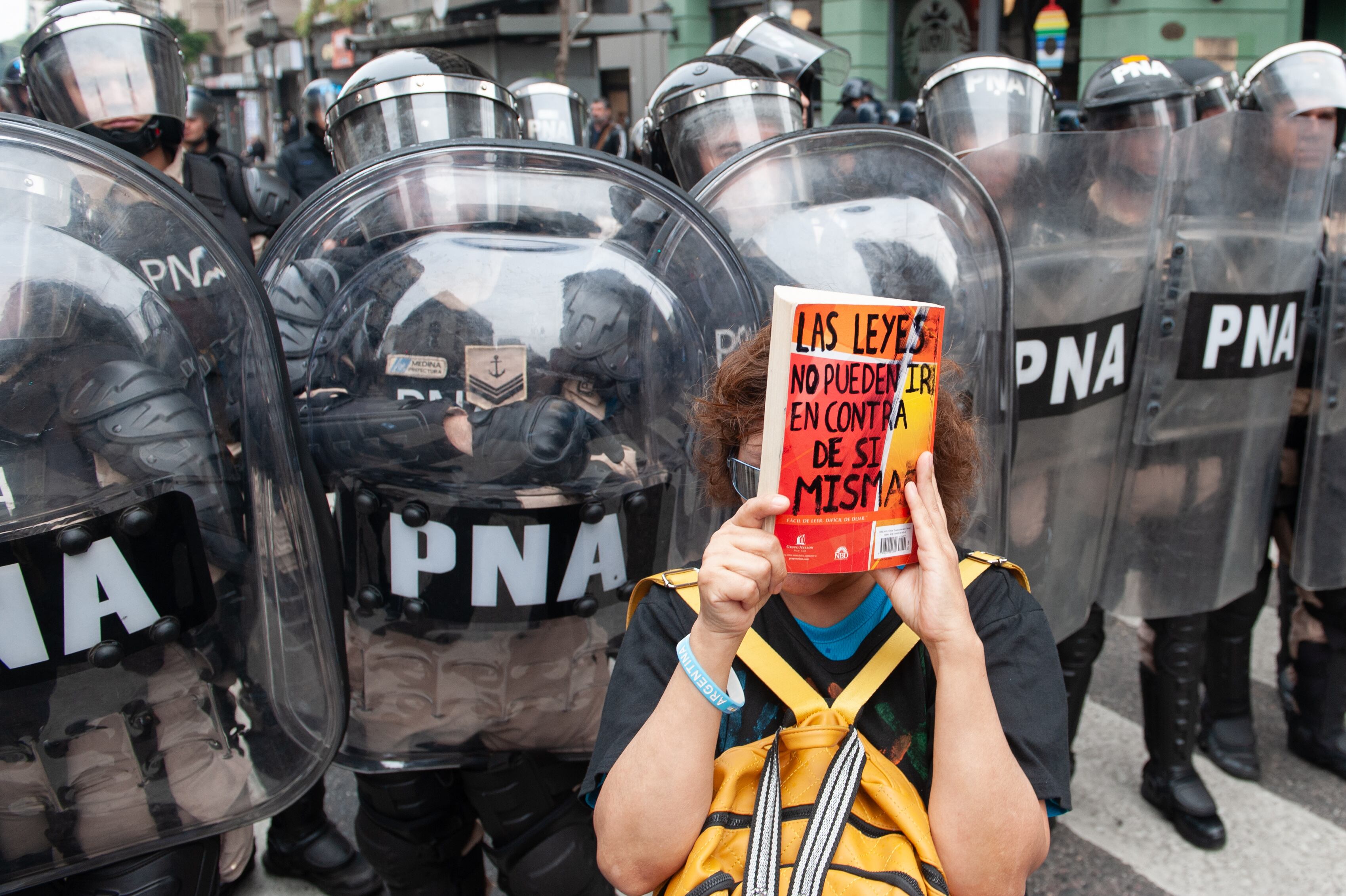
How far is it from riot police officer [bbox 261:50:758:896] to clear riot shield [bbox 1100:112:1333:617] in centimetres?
115

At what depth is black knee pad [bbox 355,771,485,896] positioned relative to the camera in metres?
1.86

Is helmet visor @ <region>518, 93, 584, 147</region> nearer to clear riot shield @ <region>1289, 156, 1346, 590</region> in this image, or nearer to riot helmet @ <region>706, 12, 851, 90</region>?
riot helmet @ <region>706, 12, 851, 90</region>

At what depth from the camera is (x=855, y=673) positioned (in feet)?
3.86

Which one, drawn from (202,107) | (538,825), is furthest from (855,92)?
(538,825)

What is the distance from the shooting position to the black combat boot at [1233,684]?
2834mm

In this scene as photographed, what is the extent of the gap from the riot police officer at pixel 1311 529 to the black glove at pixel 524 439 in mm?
2010

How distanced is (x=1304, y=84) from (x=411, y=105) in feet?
8.34

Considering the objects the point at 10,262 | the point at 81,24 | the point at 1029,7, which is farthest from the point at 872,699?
the point at 1029,7

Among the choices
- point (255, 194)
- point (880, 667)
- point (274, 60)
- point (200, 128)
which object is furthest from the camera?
point (274, 60)

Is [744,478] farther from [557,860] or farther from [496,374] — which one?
[557,860]

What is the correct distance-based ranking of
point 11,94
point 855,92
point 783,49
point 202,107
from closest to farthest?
point 783,49 < point 202,107 < point 11,94 < point 855,92

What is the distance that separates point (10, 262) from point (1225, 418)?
2435 mm

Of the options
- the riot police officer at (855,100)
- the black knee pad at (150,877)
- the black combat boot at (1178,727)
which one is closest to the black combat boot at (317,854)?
the black knee pad at (150,877)

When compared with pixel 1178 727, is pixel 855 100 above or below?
above
